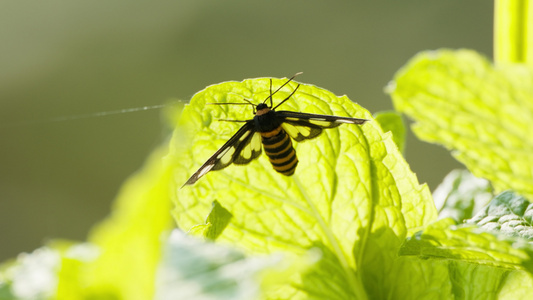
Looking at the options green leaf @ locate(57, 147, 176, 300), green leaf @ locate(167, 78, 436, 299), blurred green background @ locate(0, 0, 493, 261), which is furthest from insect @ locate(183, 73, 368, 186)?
blurred green background @ locate(0, 0, 493, 261)

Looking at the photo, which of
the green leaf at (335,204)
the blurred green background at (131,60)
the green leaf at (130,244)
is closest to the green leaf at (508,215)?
the green leaf at (335,204)

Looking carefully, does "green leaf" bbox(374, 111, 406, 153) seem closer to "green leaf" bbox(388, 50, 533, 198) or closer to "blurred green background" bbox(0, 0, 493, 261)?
"green leaf" bbox(388, 50, 533, 198)

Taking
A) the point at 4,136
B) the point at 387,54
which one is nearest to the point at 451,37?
the point at 387,54

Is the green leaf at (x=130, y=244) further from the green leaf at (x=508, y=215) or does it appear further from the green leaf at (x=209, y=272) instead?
the green leaf at (x=508, y=215)

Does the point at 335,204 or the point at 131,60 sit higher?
the point at 131,60

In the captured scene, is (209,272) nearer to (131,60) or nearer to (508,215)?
(508,215)

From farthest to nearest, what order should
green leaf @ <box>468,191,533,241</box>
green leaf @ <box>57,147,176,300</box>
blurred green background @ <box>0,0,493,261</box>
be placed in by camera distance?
1. blurred green background @ <box>0,0,493,261</box>
2. green leaf @ <box>468,191,533,241</box>
3. green leaf @ <box>57,147,176,300</box>

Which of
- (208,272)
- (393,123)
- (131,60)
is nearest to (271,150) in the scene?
(393,123)
